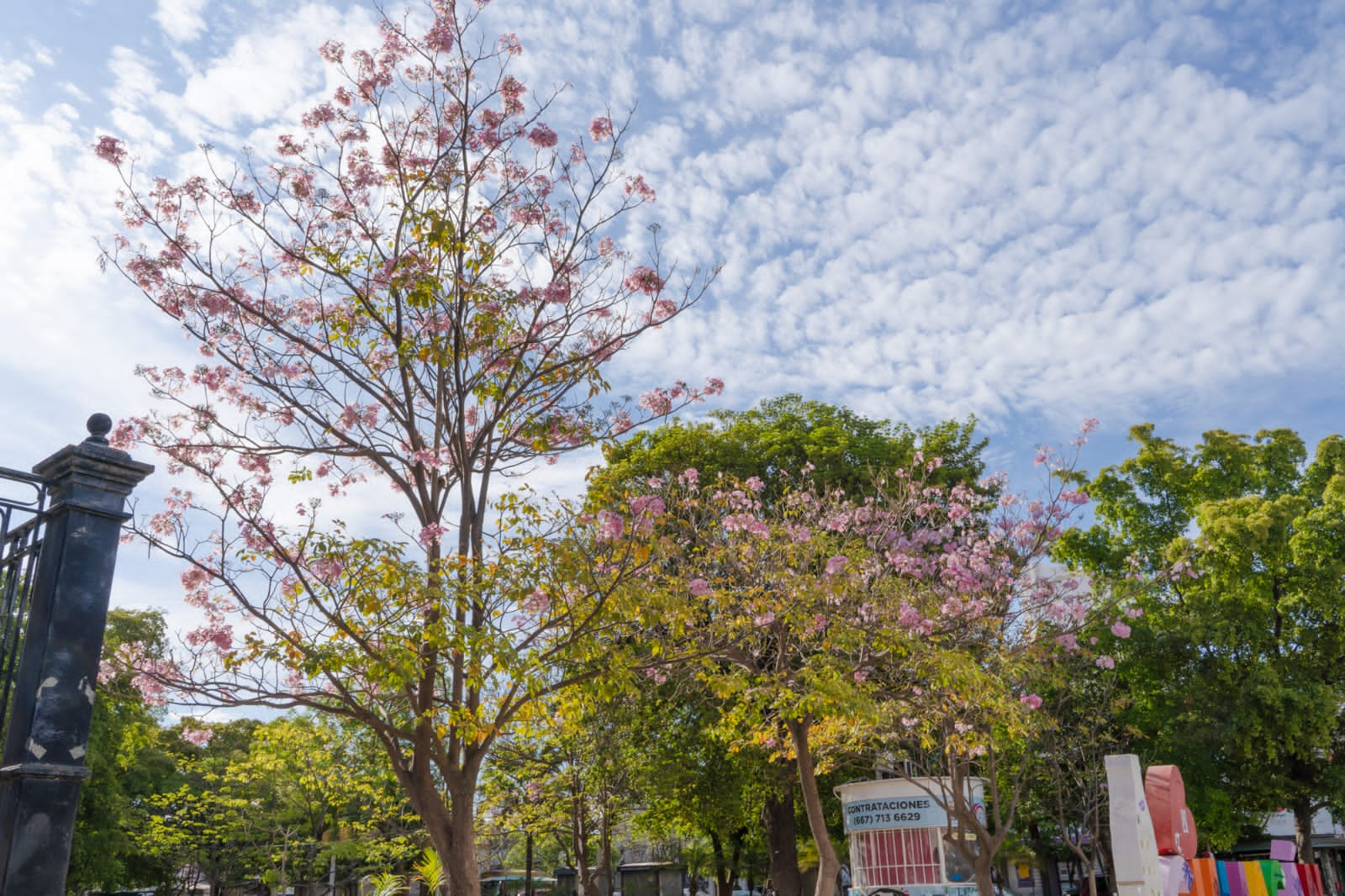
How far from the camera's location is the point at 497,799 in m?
22.1

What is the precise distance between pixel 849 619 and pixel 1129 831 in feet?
14.5

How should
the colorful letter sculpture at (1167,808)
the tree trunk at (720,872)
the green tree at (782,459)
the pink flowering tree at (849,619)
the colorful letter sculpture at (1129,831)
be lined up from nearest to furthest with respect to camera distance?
the colorful letter sculpture at (1129,831)
the colorful letter sculpture at (1167,808)
the pink flowering tree at (849,619)
the green tree at (782,459)
the tree trunk at (720,872)

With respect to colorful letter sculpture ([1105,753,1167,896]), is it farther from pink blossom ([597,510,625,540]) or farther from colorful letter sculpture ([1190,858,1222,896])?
pink blossom ([597,510,625,540])

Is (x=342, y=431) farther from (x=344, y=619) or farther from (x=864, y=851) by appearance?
(x=864, y=851)

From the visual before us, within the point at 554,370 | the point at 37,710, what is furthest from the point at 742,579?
the point at 37,710

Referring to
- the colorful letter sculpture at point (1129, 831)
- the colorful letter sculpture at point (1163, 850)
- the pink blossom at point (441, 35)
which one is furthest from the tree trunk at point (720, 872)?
the pink blossom at point (441, 35)

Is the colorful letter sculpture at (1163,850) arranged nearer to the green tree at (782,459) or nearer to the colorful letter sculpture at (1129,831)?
the colorful letter sculpture at (1129,831)

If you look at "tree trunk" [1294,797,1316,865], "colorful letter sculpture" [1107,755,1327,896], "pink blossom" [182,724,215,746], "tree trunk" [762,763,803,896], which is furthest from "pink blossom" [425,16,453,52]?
"tree trunk" [1294,797,1316,865]

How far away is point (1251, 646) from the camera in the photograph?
22.8 m

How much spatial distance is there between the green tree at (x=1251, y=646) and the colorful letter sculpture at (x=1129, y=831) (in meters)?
15.2

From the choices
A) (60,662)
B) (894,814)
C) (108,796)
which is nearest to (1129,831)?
(60,662)

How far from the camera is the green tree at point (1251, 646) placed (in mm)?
21688

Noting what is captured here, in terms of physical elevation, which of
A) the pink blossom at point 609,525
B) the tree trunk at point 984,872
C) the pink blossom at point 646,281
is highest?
the pink blossom at point 646,281

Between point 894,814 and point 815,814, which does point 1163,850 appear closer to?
point 815,814
